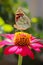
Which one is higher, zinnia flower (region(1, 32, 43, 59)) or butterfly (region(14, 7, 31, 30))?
butterfly (region(14, 7, 31, 30))

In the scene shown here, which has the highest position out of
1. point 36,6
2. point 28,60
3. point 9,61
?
point 36,6

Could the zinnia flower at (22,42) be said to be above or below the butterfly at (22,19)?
below

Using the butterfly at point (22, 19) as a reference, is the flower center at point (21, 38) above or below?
below

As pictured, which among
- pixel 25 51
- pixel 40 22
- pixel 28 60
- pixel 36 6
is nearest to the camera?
pixel 25 51

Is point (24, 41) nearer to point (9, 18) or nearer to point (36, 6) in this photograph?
point (9, 18)

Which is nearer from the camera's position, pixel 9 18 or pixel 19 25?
pixel 19 25

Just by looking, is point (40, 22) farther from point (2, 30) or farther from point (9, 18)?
point (2, 30)

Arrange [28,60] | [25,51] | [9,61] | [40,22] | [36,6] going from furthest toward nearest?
[9,61], [36,6], [28,60], [40,22], [25,51]

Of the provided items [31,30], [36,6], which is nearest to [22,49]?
[31,30]

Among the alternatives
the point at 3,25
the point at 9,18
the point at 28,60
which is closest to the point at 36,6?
the point at 28,60

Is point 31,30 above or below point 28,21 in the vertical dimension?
below
